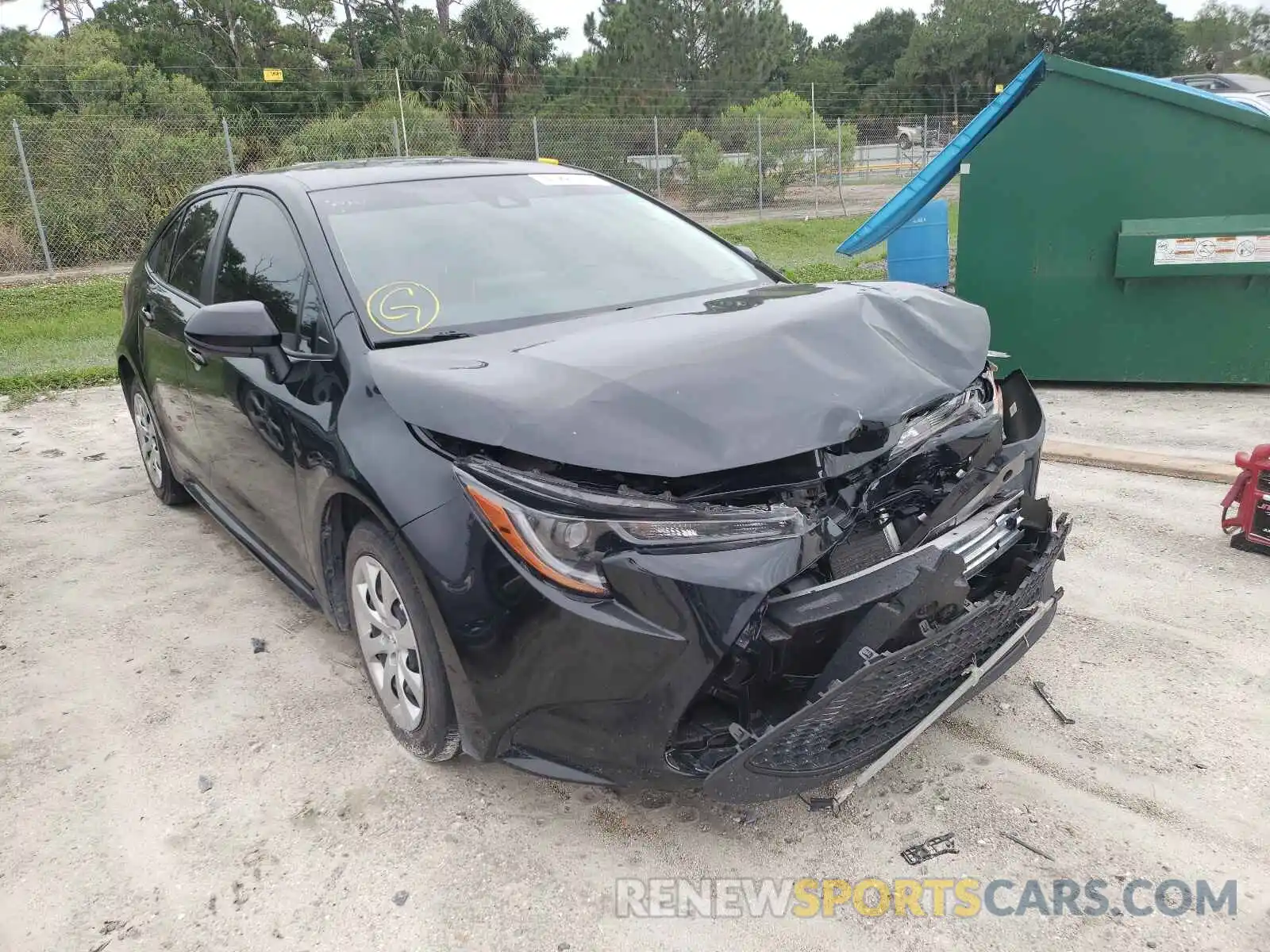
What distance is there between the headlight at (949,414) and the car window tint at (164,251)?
11.3ft

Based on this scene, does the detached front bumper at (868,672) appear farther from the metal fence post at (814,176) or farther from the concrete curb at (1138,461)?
the metal fence post at (814,176)

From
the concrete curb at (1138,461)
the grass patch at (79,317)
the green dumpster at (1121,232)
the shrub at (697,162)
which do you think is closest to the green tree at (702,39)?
the shrub at (697,162)

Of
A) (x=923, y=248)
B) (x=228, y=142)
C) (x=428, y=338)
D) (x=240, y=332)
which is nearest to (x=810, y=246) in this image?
(x=923, y=248)

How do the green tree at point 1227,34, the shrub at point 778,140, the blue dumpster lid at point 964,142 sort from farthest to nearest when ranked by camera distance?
1. the green tree at point 1227,34
2. the shrub at point 778,140
3. the blue dumpster lid at point 964,142

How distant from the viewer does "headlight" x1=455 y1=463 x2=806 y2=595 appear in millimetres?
2053

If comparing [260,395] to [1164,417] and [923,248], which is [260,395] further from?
[923,248]

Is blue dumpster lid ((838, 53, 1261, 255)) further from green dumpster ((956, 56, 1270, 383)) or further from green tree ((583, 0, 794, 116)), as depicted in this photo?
green tree ((583, 0, 794, 116))

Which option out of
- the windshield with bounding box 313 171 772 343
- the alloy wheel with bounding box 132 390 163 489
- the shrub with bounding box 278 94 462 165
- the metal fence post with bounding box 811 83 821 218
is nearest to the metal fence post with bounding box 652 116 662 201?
the metal fence post with bounding box 811 83 821 218

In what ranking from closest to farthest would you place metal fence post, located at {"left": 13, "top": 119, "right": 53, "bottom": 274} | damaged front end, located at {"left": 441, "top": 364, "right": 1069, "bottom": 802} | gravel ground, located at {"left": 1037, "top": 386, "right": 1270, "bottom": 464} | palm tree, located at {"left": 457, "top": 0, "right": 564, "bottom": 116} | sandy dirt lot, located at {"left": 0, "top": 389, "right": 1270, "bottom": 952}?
1. damaged front end, located at {"left": 441, "top": 364, "right": 1069, "bottom": 802}
2. sandy dirt lot, located at {"left": 0, "top": 389, "right": 1270, "bottom": 952}
3. gravel ground, located at {"left": 1037, "top": 386, "right": 1270, "bottom": 464}
4. metal fence post, located at {"left": 13, "top": 119, "right": 53, "bottom": 274}
5. palm tree, located at {"left": 457, "top": 0, "right": 564, "bottom": 116}

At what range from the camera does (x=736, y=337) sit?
2480 mm

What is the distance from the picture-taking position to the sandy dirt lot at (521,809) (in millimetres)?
2145

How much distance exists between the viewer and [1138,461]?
474 centimetres

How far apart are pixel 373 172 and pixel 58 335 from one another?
9395 millimetres

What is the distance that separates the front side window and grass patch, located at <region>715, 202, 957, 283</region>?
8.59 metres
